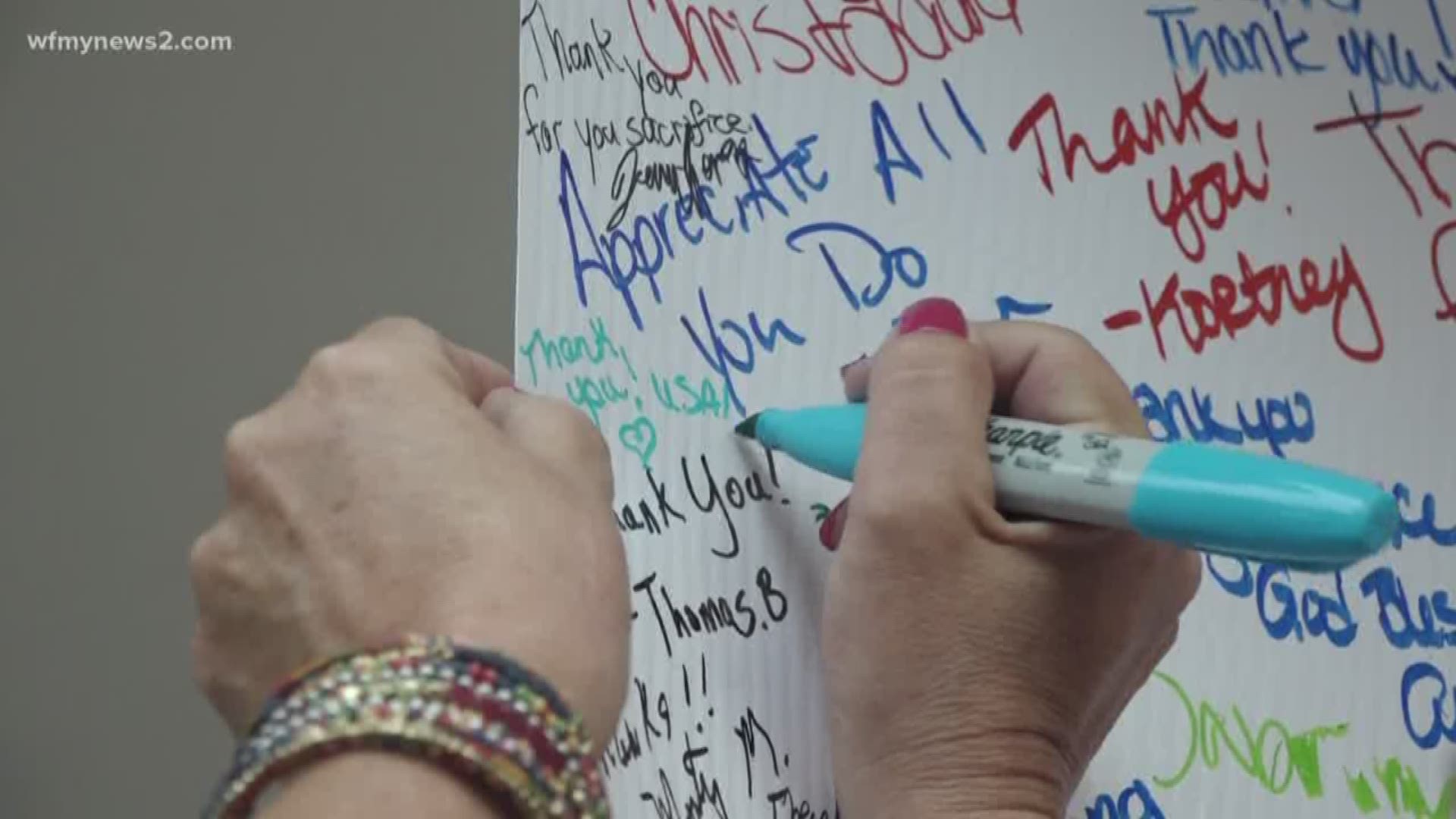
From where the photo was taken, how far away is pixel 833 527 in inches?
17.1

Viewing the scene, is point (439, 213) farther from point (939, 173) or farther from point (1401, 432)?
point (1401, 432)

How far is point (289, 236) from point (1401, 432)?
408mm

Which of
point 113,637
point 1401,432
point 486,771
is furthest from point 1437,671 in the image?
point 113,637

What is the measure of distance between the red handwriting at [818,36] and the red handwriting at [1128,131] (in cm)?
3

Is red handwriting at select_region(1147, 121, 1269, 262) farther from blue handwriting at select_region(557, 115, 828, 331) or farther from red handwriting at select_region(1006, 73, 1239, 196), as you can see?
blue handwriting at select_region(557, 115, 828, 331)

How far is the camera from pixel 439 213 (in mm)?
478

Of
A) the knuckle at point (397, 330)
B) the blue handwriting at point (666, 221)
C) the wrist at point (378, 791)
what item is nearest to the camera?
the wrist at point (378, 791)

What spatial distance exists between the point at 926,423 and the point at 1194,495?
0.27 ft

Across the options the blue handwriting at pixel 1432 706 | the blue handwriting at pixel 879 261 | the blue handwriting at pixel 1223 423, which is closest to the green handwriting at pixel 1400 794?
the blue handwriting at pixel 1432 706

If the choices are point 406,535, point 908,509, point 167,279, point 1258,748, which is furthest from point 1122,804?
point 167,279

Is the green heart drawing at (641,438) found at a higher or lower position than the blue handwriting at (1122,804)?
higher

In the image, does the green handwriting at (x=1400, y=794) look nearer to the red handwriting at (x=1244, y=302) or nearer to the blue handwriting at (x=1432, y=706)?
the blue handwriting at (x=1432, y=706)

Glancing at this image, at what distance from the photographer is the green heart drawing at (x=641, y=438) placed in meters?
0.45

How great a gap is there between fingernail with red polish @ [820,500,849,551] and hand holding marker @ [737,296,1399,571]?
0.13ft
